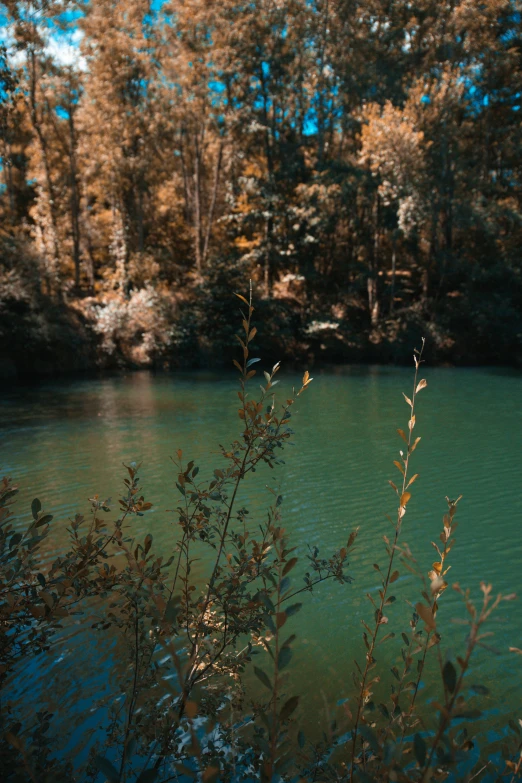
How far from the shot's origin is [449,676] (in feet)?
3.44

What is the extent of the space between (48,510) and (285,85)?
88.7 ft

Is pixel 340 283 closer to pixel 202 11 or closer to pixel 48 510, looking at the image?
pixel 202 11

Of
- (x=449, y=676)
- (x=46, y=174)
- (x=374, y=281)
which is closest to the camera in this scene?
(x=449, y=676)

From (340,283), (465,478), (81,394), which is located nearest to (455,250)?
(340,283)

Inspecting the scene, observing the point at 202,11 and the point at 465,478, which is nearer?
the point at 465,478

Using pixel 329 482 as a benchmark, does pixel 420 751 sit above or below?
above

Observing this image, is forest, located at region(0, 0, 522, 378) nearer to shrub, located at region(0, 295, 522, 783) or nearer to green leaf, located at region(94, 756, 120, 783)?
shrub, located at region(0, 295, 522, 783)

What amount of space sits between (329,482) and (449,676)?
7.47m

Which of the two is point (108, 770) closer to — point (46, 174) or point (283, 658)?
point (283, 658)

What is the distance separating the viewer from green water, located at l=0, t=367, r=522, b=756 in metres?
3.98

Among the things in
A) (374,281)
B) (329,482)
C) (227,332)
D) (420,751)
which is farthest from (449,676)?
(374,281)

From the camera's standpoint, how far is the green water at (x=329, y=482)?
398cm

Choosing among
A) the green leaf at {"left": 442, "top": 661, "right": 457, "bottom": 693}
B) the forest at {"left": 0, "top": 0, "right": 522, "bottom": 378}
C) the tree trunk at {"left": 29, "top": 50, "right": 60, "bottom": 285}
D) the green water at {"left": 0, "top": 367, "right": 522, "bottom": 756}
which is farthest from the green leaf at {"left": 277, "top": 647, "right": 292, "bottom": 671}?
the tree trunk at {"left": 29, "top": 50, "right": 60, "bottom": 285}

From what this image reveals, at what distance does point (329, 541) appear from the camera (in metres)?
6.16
